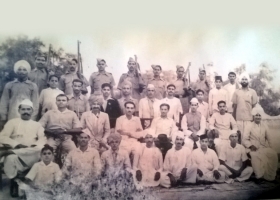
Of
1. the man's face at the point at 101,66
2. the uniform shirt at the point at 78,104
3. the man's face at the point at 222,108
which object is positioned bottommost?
the man's face at the point at 222,108

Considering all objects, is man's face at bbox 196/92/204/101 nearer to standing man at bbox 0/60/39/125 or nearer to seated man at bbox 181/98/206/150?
seated man at bbox 181/98/206/150

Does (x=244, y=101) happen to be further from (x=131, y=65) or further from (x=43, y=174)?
(x=43, y=174)

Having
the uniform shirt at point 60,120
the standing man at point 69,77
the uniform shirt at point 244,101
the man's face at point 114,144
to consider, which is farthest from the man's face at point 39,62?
the uniform shirt at point 244,101

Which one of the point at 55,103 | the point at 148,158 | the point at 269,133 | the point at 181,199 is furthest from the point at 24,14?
the point at 269,133

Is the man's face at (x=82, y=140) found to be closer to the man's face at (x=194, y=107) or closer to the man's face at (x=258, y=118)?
the man's face at (x=194, y=107)

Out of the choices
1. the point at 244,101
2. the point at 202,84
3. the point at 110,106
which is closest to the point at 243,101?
the point at 244,101

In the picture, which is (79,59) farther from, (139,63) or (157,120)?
(157,120)
